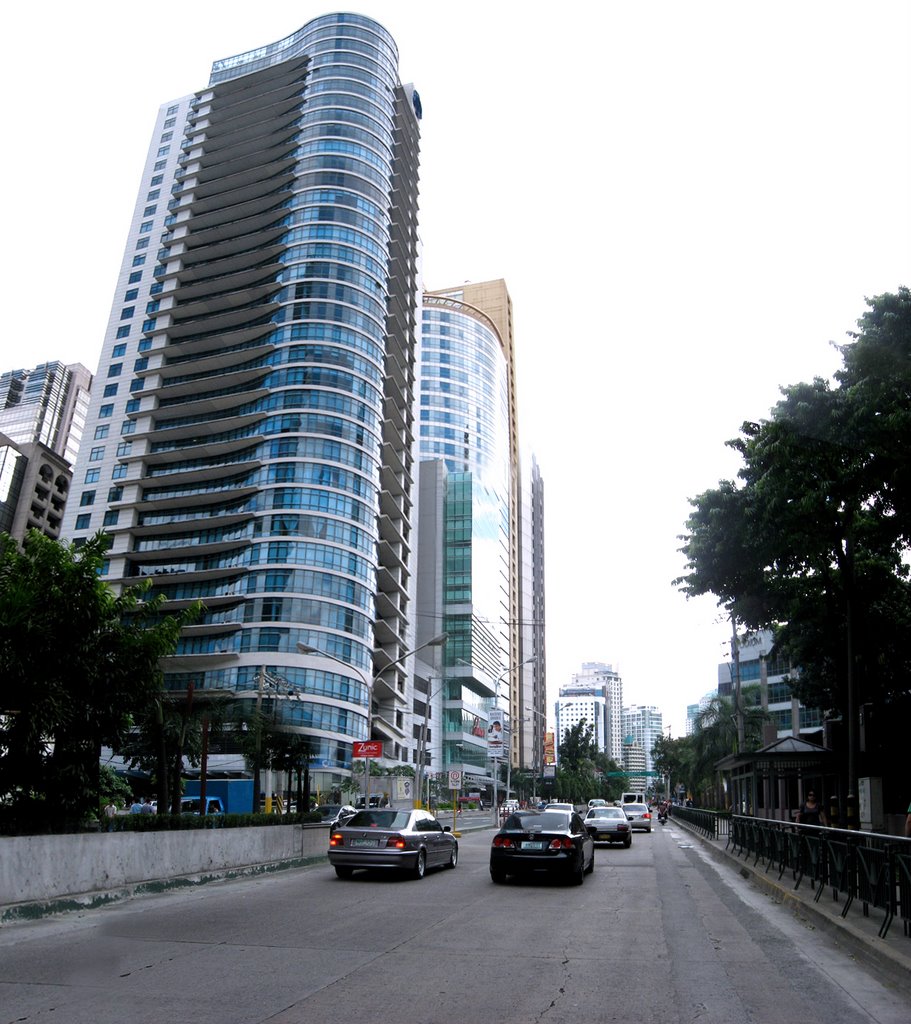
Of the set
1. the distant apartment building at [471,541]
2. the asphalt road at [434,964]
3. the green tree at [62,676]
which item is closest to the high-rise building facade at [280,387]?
the distant apartment building at [471,541]

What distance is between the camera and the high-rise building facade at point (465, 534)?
112 meters

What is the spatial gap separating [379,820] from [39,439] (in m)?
157

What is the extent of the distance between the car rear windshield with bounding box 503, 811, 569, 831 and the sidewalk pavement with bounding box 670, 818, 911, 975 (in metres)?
3.77

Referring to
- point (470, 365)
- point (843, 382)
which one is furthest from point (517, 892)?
point (470, 365)

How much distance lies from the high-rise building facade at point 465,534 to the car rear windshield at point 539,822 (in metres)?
83.5

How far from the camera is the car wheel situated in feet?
A: 58.1

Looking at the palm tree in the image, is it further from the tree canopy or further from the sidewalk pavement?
the sidewalk pavement

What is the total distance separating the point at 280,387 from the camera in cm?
8106

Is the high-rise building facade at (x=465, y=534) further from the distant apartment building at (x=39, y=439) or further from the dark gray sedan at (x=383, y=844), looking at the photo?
the dark gray sedan at (x=383, y=844)

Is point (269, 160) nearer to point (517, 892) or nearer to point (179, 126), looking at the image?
point (179, 126)

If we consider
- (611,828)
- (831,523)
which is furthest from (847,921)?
(611,828)

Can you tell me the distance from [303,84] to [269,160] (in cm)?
925

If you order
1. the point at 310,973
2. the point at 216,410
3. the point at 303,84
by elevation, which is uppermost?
the point at 303,84

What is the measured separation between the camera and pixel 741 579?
26.4 metres
